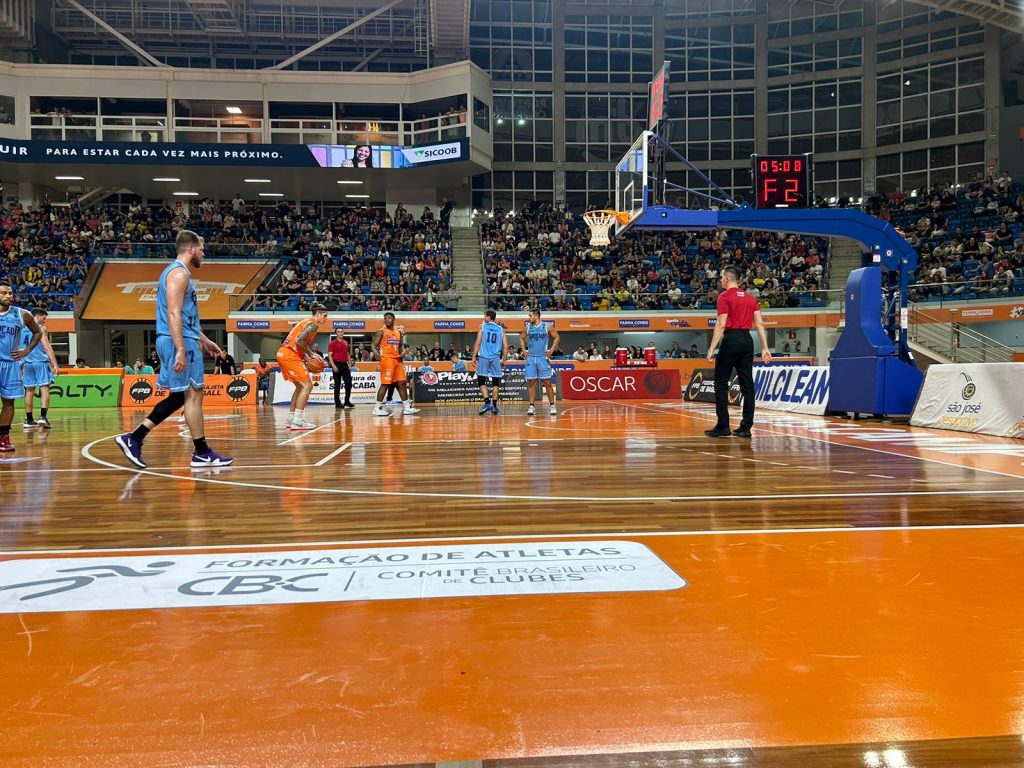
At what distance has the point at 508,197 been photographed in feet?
128

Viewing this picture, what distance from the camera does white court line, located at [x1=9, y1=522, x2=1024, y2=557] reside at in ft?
10.7

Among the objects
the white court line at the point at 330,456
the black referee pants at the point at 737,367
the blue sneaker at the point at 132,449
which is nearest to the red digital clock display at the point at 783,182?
the black referee pants at the point at 737,367

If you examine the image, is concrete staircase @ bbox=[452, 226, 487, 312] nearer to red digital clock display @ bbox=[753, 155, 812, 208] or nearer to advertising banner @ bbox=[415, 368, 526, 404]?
advertising banner @ bbox=[415, 368, 526, 404]

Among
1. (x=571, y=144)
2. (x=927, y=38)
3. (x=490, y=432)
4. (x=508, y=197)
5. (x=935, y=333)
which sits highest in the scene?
(x=927, y=38)

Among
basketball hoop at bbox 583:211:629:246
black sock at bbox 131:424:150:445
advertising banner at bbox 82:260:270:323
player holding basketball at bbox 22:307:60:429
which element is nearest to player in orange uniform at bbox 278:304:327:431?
black sock at bbox 131:424:150:445

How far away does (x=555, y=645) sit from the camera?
2.09 meters

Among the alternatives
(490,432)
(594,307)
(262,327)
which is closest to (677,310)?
(594,307)

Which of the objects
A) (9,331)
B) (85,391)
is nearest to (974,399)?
(9,331)

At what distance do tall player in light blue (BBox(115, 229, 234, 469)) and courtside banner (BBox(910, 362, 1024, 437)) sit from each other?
28.8ft

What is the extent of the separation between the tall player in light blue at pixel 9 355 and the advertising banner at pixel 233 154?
26.0m

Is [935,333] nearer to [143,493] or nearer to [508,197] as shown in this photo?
[143,493]

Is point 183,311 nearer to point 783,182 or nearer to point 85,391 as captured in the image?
point 783,182

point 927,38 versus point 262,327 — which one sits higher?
point 927,38

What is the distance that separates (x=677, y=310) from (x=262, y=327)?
16.8 m
